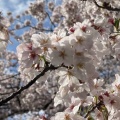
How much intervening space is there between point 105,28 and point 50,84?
1002 centimetres

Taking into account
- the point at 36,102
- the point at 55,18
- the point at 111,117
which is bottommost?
the point at 36,102

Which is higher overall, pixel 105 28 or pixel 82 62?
pixel 105 28

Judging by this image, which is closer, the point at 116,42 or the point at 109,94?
the point at 109,94

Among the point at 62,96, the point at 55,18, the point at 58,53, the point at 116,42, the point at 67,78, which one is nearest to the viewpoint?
the point at 58,53

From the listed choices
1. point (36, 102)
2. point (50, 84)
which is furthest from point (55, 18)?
point (36, 102)

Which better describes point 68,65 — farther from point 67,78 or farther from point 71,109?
point 71,109

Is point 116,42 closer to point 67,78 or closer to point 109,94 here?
point 109,94

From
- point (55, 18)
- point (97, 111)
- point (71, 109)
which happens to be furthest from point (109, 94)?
point (55, 18)

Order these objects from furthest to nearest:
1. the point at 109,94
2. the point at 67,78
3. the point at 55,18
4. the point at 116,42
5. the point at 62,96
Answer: the point at 55,18, the point at 116,42, the point at 109,94, the point at 62,96, the point at 67,78

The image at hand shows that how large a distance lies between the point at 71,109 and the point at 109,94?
0.31 m

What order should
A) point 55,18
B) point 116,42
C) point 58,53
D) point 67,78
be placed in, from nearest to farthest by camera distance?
1. point 58,53
2. point 67,78
3. point 116,42
4. point 55,18

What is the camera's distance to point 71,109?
2252mm

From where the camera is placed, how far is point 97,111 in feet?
7.67

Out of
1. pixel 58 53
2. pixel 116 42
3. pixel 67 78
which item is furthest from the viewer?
pixel 116 42
